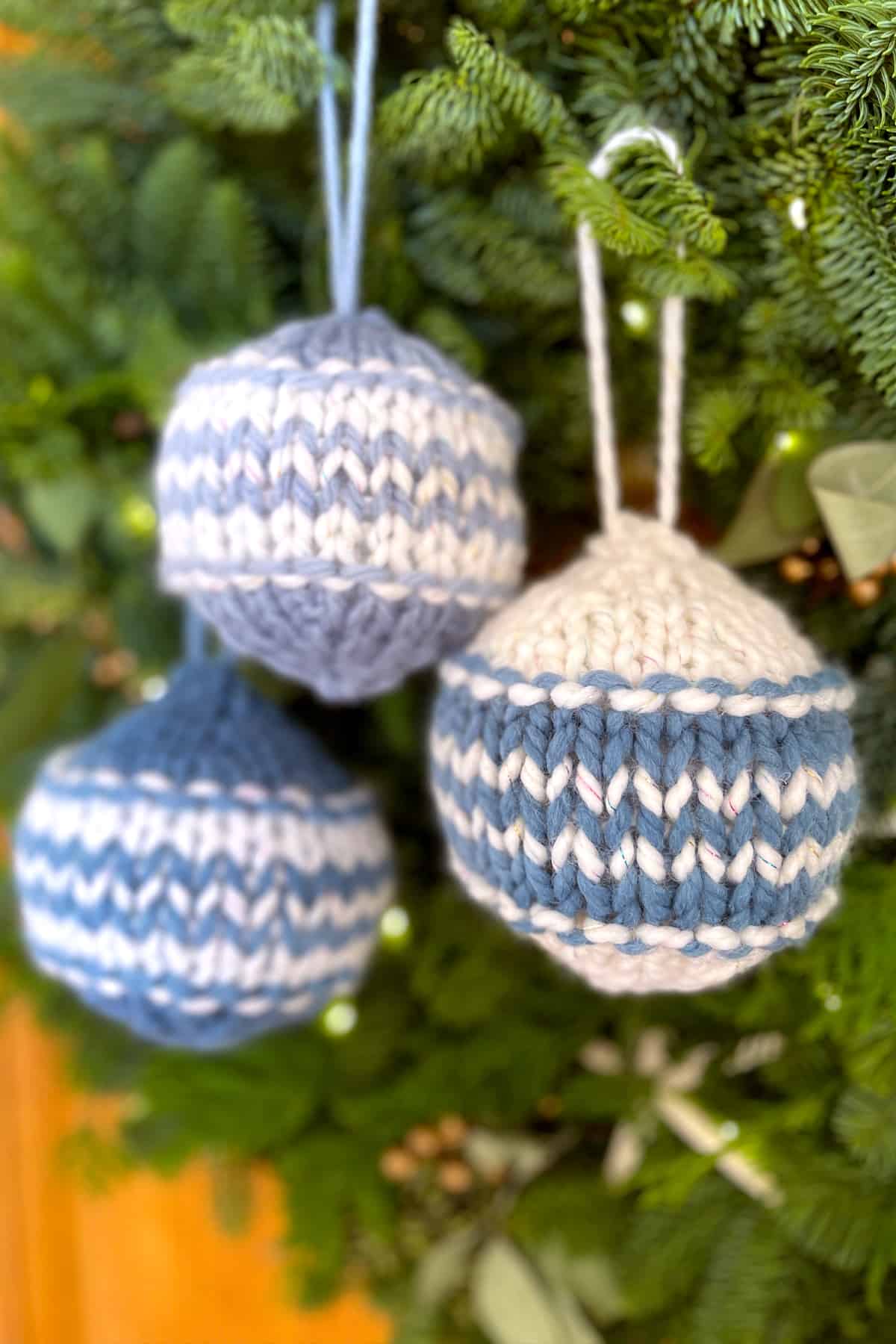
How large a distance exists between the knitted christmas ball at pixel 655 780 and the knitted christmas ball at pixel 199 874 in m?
0.10

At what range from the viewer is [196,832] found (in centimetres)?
36

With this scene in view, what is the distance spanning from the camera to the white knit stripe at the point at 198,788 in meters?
0.37

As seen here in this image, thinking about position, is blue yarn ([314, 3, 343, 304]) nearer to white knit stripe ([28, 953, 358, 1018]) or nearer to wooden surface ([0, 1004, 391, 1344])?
white knit stripe ([28, 953, 358, 1018])

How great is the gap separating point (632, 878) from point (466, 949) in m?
0.24

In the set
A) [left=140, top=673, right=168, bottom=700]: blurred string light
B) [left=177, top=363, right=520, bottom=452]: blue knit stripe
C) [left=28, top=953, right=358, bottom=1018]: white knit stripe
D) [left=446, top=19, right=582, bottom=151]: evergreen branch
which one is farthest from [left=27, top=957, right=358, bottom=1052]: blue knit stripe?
[left=446, top=19, right=582, bottom=151]: evergreen branch

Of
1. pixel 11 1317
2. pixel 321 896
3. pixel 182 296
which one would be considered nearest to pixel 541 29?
pixel 182 296

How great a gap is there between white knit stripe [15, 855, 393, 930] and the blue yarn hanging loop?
22cm

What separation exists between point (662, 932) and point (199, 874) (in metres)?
0.18

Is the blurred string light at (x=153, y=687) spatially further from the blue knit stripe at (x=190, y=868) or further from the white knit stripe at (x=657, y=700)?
the white knit stripe at (x=657, y=700)

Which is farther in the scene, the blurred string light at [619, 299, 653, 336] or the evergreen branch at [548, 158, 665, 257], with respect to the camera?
the blurred string light at [619, 299, 653, 336]

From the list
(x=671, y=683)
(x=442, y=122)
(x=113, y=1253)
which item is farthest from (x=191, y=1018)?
(x=113, y=1253)

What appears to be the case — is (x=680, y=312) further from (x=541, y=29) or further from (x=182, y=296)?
(x=182, y=296)

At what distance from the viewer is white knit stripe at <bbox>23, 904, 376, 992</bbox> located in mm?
359

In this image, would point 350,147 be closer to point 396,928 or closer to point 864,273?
point 864,273
